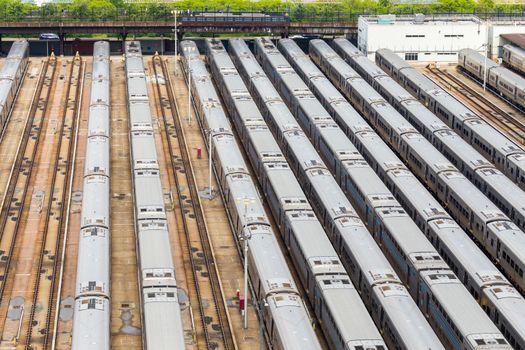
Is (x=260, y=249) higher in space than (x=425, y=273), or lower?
higher

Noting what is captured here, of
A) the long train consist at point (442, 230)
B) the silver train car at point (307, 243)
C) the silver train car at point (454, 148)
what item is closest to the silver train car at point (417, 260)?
the long train consist at point (442, 230)

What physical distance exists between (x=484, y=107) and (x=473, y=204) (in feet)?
175

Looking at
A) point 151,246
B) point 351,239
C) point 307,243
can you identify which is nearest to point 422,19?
point 351,239

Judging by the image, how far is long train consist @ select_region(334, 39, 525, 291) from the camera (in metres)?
86.4

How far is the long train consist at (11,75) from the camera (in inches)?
5261

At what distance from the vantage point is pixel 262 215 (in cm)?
9131

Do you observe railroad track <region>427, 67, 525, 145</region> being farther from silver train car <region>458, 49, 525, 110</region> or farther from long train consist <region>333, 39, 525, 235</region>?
long train consist <region>333, 39, 525, 235</region>

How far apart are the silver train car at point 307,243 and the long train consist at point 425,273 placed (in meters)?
6.22

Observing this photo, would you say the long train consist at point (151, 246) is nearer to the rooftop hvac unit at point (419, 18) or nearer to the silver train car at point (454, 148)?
the silver train car at point (454, 148)

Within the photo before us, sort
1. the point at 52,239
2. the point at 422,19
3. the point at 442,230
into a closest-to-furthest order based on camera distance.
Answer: the point at 442,230 < the point at 52,239 < the point at 422,19

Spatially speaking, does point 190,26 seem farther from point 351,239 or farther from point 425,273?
point 425,273

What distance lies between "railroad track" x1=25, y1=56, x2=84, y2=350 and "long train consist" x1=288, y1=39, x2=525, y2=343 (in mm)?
34289

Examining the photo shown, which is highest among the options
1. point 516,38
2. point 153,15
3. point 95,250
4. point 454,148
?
point 153,15

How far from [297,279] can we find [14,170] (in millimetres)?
44416
